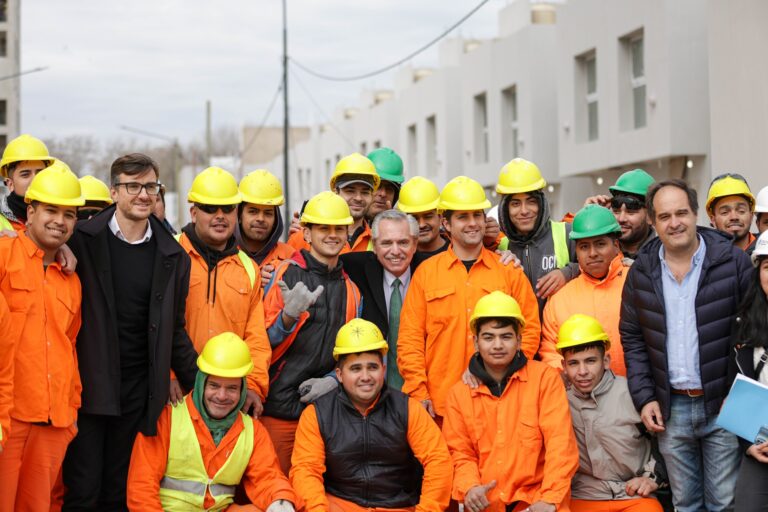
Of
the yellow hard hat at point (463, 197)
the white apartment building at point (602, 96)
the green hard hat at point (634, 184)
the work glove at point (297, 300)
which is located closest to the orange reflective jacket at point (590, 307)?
the green hard hat at point (634, 184)

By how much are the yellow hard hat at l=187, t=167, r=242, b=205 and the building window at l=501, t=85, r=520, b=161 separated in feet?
54.6

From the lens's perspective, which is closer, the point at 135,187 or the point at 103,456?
the point at 135,187

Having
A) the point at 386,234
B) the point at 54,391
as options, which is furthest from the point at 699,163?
the point at 54,391

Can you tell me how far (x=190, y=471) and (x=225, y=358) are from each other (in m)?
0.74

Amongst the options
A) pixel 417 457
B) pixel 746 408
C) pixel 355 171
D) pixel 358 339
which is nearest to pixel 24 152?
pixel 355 171

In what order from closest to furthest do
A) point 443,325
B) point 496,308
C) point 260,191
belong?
1. point 496,308
2. point 443,325
3. point 260,191

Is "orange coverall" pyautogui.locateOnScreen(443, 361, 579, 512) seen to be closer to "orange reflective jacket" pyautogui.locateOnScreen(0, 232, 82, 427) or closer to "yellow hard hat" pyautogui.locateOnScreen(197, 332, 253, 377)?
"yellow hard hat" pyautogui.locateOnScreen(197, 332, 253, 377)

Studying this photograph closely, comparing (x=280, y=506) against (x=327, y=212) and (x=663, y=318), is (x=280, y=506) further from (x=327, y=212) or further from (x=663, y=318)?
(x=663, y=318)

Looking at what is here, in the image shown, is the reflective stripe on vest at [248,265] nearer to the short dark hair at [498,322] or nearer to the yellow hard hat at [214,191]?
the yellow hard hat at [214,191]

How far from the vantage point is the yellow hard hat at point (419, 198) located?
746 cm

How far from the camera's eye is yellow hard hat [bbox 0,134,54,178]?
703cm

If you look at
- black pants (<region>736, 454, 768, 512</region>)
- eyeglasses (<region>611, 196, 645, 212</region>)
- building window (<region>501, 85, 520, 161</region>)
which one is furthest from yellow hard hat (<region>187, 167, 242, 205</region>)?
building window (<region>501, 85, 520, 161</region>)

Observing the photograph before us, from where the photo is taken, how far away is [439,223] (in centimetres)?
755

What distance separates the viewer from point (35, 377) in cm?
558
